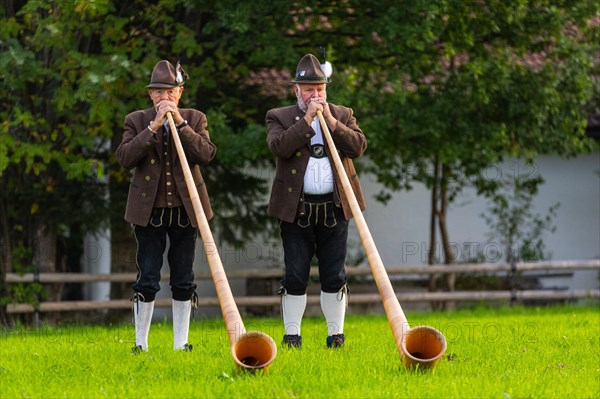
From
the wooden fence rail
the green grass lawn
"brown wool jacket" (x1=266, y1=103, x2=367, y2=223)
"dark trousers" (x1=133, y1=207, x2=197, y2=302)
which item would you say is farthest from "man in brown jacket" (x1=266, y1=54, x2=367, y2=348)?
the wooden fence rail

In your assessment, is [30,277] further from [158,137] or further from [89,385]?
[89,385]

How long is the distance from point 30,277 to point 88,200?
117cm

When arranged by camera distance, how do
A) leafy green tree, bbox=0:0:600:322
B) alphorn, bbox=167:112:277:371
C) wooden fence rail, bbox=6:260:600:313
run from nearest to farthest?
1. alphorn, bbox=167:112:277:371
2. leafy green tree, bbox=0:0:600:322
3. wooden fence rail, bbox=6:260:600:313

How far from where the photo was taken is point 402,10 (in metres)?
11.4

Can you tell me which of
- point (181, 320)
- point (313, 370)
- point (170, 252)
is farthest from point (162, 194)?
point (313, 370)

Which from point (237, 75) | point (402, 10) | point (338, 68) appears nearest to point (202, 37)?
point (237, 75)

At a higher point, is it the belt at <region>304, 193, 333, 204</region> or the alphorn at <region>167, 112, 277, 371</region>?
the belt at <region>304, 193, 333, 204</region>

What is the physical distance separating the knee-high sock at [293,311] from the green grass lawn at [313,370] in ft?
0.51

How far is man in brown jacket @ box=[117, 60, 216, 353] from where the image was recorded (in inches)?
279

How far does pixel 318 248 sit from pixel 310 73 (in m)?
1.22

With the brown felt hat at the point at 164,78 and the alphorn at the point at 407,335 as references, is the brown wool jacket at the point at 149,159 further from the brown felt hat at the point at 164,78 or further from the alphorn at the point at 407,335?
the alphorn at the point at 407,335

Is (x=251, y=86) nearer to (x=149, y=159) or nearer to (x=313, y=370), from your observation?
(x=149, y=159)

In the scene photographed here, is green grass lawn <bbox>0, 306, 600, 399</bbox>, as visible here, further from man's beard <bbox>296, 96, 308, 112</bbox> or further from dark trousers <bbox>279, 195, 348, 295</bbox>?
man's beard <bbox>296, 96, 308, 112</bbox>

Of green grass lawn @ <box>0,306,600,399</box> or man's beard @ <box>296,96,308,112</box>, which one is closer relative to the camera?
green grass lawn @ <box>0,306,600,399</box>
